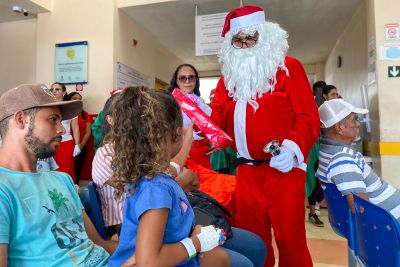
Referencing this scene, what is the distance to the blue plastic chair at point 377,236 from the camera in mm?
841

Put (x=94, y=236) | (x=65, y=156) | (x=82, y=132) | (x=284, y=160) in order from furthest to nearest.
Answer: (x=82, y=132) < (x=65, y=156) < (x=284, y=160) < (x=94, y=236)

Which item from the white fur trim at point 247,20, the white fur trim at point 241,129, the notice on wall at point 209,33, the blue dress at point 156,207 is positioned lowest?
the blue dress at point 156,207

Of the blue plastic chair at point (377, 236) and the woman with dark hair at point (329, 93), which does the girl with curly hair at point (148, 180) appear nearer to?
the blue plastic chair at point (377, 236)

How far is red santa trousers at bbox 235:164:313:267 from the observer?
1.55 meters

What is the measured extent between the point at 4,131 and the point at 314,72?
289 inches

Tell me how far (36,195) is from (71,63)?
3.54 m

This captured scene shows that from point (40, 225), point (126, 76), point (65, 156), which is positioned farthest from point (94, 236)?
point (126, 76)

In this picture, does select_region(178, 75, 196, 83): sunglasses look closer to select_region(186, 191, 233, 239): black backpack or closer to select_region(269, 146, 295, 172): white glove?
select_region(269, 146, 295, 172): white glove

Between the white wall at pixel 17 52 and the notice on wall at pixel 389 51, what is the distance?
4301 millimetres

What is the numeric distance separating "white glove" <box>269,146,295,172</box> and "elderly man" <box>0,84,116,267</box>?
2.53 feet

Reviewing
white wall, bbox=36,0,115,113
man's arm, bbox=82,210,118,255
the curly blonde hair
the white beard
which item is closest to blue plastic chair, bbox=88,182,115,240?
man's arm, bbox=82,210,118,255

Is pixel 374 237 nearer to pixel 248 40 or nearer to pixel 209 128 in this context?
pixel 209 128

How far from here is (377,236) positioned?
0.95m

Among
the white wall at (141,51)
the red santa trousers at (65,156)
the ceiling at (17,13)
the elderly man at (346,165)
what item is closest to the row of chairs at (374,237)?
the elderly man at (346,165)
